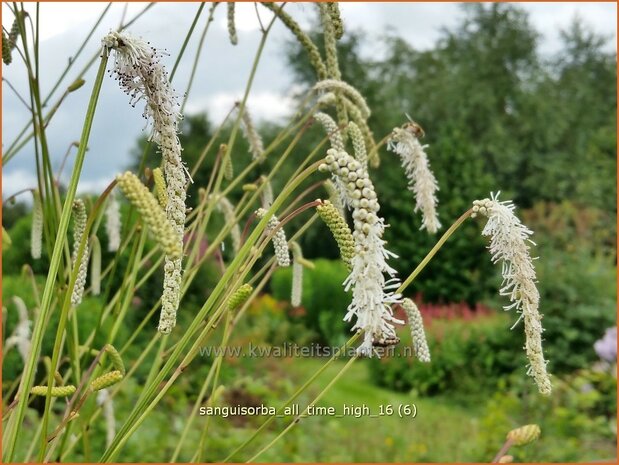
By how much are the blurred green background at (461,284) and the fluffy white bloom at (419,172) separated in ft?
5.03

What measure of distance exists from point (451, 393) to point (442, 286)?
66.8 inches

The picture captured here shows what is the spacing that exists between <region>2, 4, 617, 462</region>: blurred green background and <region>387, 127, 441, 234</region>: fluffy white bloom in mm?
1533

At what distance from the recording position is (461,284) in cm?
605

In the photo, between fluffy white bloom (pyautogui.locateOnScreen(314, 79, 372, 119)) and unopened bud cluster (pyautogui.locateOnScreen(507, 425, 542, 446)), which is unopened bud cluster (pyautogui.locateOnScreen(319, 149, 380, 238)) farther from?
fluffy white bloom (pyautogui.locateOnScreen(314, 79, 372, 119))

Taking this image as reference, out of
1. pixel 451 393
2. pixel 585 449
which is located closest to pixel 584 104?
pixel 451 393

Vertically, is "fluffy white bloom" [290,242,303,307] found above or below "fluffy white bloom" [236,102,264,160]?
below

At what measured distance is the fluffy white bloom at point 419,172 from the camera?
107 cm

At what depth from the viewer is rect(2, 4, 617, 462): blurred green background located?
3.10 m

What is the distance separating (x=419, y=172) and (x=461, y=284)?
5.11 meters

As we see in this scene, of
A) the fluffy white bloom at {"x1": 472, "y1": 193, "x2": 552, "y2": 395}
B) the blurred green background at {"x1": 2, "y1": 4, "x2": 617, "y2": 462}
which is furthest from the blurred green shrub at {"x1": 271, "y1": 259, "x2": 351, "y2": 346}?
the fluffy white bloom at {"x1": 472, "y1": 193, "x2": 552, "y2": 395}

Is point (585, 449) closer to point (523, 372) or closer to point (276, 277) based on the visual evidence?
point (523, 372)

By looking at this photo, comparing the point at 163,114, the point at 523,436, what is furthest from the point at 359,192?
the point at 523,436

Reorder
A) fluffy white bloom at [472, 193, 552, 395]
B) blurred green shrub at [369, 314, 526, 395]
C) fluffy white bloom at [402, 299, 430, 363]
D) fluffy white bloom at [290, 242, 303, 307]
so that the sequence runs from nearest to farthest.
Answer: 1. fluffy white bloom at [472, 193, 552, 395]
2. fluffy white bloom at [402, 299, 430, 363]
3. fluffy white bloom at [290, 242, 303, 307]
4. blurred green shrub at [369, 314, 526, 395]

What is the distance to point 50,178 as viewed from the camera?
964mm
